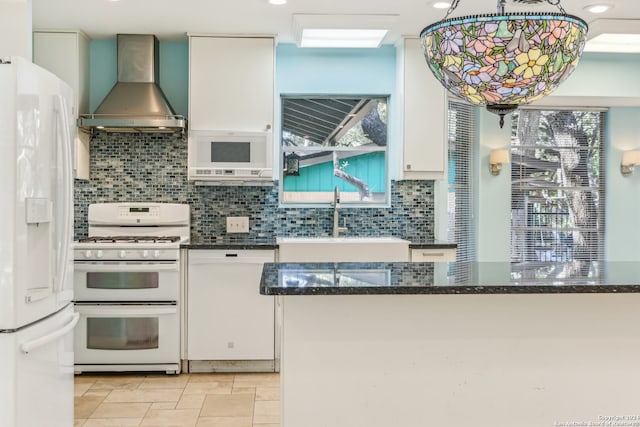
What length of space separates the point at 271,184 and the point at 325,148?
577 mm

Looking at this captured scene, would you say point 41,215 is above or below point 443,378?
above

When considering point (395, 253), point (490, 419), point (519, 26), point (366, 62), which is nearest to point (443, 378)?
point (490, 419)

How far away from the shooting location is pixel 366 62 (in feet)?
16.6

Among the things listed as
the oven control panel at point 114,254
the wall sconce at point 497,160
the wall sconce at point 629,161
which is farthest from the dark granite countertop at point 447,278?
the wall sconce at point 629,161

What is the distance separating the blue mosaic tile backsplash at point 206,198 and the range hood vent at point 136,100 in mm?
218

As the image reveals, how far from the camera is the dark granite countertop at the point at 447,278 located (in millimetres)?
2182

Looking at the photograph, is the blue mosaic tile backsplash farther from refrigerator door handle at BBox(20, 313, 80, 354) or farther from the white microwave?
refrigerator door handle at BBox(20, 313, 80, 354)

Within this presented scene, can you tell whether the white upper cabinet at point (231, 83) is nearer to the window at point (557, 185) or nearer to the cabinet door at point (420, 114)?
the cabinet door at point (420, 114)

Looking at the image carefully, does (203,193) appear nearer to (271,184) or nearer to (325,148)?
(271,184)

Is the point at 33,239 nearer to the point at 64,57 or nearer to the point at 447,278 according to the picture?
the point at 447,278

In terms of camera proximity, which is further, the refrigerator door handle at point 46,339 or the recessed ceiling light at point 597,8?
the recessed ceiling light at point 597,8

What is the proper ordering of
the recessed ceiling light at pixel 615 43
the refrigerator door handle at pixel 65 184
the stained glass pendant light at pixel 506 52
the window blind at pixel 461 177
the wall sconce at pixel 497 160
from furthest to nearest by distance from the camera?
1. the wall sconce at pixel 497 160
2. the window blind at pixel 461 177
3. the recessed ceiling light at pixel 615 43
4. the refrigerator door handle at pixel 65 184
5. the stained glass pendant light at pixel 506 52

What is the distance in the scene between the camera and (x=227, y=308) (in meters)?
4.43

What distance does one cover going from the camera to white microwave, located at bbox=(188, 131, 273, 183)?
4.63 m
